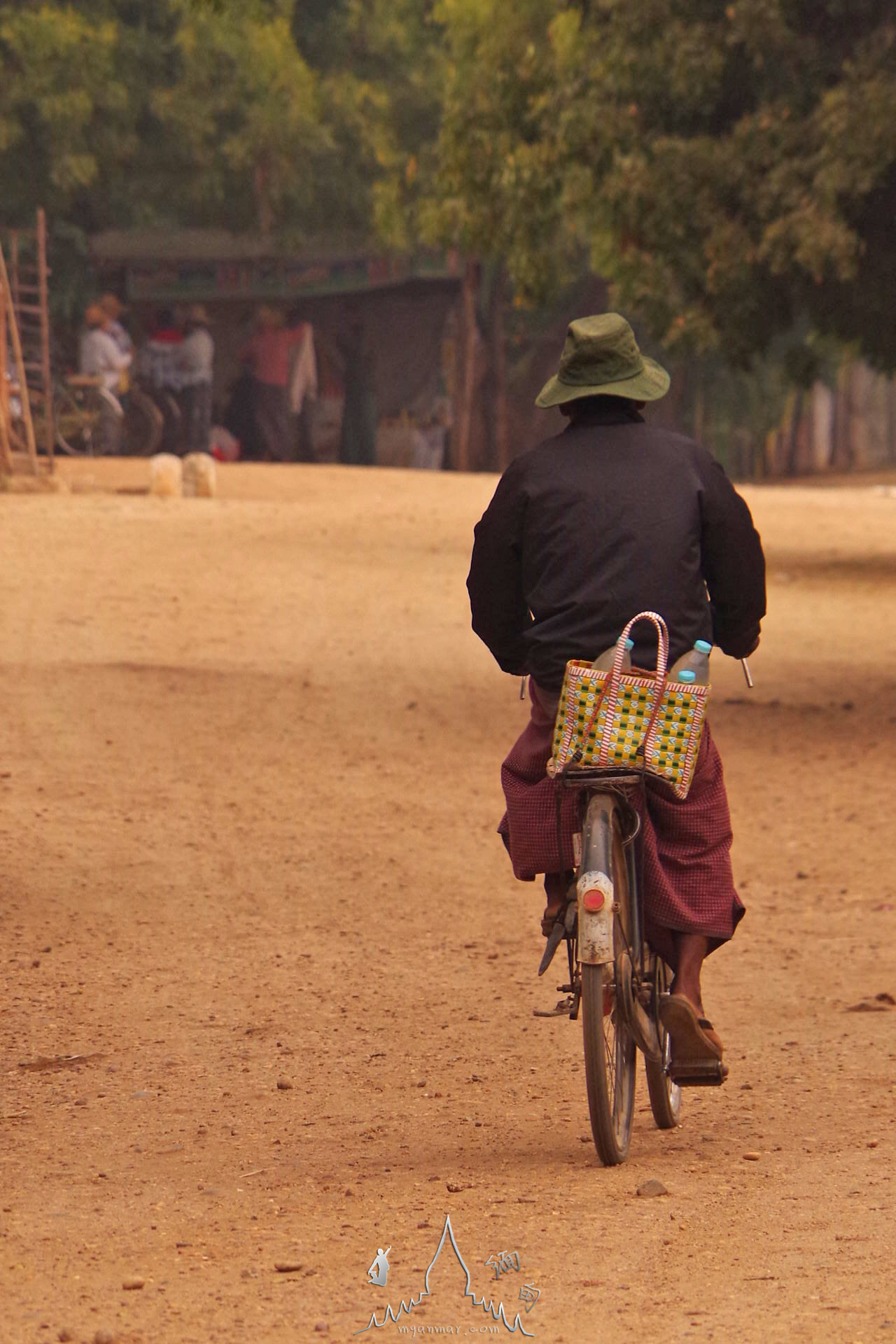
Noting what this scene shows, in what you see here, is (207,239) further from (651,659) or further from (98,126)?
(651,659)

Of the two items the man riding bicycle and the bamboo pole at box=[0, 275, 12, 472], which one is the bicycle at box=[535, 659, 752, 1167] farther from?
the bamboo pole at box=[0, 275, 12, 472]

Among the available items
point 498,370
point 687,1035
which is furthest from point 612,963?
point 498,370

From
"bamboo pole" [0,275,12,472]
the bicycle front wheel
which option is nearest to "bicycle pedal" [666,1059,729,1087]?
the bicycle front wheel

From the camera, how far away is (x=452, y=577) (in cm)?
1777

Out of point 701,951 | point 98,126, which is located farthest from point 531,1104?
point 98,126

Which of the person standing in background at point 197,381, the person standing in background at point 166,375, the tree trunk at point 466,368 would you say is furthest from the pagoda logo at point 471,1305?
the tree trunk at point 466,368

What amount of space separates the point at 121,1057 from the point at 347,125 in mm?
29822

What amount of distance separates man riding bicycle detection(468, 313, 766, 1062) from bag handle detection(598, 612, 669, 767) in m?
0.08

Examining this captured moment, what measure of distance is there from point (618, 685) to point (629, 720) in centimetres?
8

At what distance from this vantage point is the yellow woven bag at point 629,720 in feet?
14.0

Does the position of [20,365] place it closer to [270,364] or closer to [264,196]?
[264,196]

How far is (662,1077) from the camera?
15.6 feet

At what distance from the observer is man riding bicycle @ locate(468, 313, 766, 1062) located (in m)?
4.43

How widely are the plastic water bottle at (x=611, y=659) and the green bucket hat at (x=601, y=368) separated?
1.83ft
